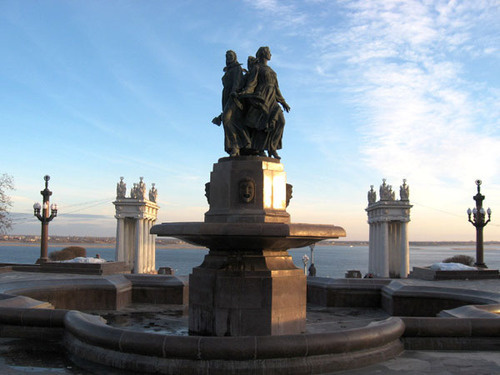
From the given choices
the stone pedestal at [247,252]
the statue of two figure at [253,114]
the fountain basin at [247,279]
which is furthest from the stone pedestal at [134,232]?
the fountain basin at [247,279]

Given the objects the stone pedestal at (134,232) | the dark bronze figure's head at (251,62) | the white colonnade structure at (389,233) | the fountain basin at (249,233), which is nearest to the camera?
the fountain basin at (249,233)

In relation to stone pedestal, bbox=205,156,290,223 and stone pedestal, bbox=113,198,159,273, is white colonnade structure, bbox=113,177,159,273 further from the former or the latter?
stone pedestal, bbox=205,156,290,223

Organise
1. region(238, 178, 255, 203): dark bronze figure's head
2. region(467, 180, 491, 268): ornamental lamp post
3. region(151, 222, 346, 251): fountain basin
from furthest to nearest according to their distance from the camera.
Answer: region(467, 180, 491, 268): ornamental lamp post
region(238, 178, 255, 203): dark bronze figure's head
region(151, 222, 346, 251): fountain basin

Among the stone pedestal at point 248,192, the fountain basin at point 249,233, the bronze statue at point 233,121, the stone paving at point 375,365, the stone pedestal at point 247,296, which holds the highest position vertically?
the bronze statue at point 233,121

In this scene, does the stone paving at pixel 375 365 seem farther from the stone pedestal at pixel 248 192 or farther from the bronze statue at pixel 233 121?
the bronze statue at pixel 233 121

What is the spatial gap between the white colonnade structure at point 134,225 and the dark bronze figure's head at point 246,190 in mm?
47709

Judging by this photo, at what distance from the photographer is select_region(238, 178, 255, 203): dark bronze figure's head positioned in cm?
845

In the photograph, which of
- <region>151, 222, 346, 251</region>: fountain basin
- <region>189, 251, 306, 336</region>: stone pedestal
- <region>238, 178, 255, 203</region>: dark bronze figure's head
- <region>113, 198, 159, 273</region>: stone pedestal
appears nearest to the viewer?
<region>151, 222, 346, 251</region>: fountain basin

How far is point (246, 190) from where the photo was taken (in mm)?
8445

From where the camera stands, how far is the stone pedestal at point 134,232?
55.3 meters

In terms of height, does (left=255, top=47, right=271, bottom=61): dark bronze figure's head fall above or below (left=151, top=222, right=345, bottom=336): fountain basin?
above

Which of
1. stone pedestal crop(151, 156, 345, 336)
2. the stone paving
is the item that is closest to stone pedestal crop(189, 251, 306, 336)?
stone pedestal crop(151, 156, 345, 336)

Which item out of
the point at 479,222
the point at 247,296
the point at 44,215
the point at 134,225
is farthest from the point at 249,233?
the point at 134,225

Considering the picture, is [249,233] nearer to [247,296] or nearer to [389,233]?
[247,296]
